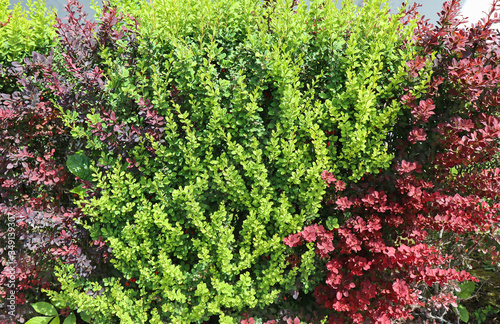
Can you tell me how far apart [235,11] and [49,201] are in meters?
2.16

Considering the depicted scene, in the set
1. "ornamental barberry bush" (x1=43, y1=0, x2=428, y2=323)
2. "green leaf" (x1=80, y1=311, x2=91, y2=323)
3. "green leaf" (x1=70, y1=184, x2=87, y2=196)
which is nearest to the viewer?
"ornamental barberry bush" (x1=43, y1=0, x2=428, y2=323)

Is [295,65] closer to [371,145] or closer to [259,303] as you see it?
[371,145]

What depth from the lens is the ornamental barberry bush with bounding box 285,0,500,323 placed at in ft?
8.31

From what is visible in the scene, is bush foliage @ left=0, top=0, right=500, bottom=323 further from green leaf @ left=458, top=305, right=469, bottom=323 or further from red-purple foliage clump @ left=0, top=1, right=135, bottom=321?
green leaf @ left=458, top=305, right=469, bottom=323

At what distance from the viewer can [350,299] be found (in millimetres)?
2750

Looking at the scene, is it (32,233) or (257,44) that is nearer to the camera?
(257,44)

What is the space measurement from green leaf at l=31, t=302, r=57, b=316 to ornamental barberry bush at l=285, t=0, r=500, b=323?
2123 millimetres

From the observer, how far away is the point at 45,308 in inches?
127

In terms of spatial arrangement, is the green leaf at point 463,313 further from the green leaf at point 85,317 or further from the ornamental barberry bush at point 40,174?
A: the green leaf at point 85,317

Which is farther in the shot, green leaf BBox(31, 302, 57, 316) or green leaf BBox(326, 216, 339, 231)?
green leaf BBox(31, 302, 57, 316)

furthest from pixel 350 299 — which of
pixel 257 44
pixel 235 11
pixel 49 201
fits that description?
pixel 49 201

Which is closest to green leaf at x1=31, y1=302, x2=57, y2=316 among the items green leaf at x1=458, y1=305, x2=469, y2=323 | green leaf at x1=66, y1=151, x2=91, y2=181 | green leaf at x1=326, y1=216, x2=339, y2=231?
green leaf at x1=66, y1=151, x2=91, y2=181

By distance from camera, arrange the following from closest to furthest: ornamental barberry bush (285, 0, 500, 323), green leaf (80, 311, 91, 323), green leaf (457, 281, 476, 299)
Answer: ornamental barberry bush (285, 0, 500, 323) → green leaf (80, 311, 91, 323) → green leaf (457, 281, 476, 299)

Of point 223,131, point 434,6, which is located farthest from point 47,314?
point 434,6
